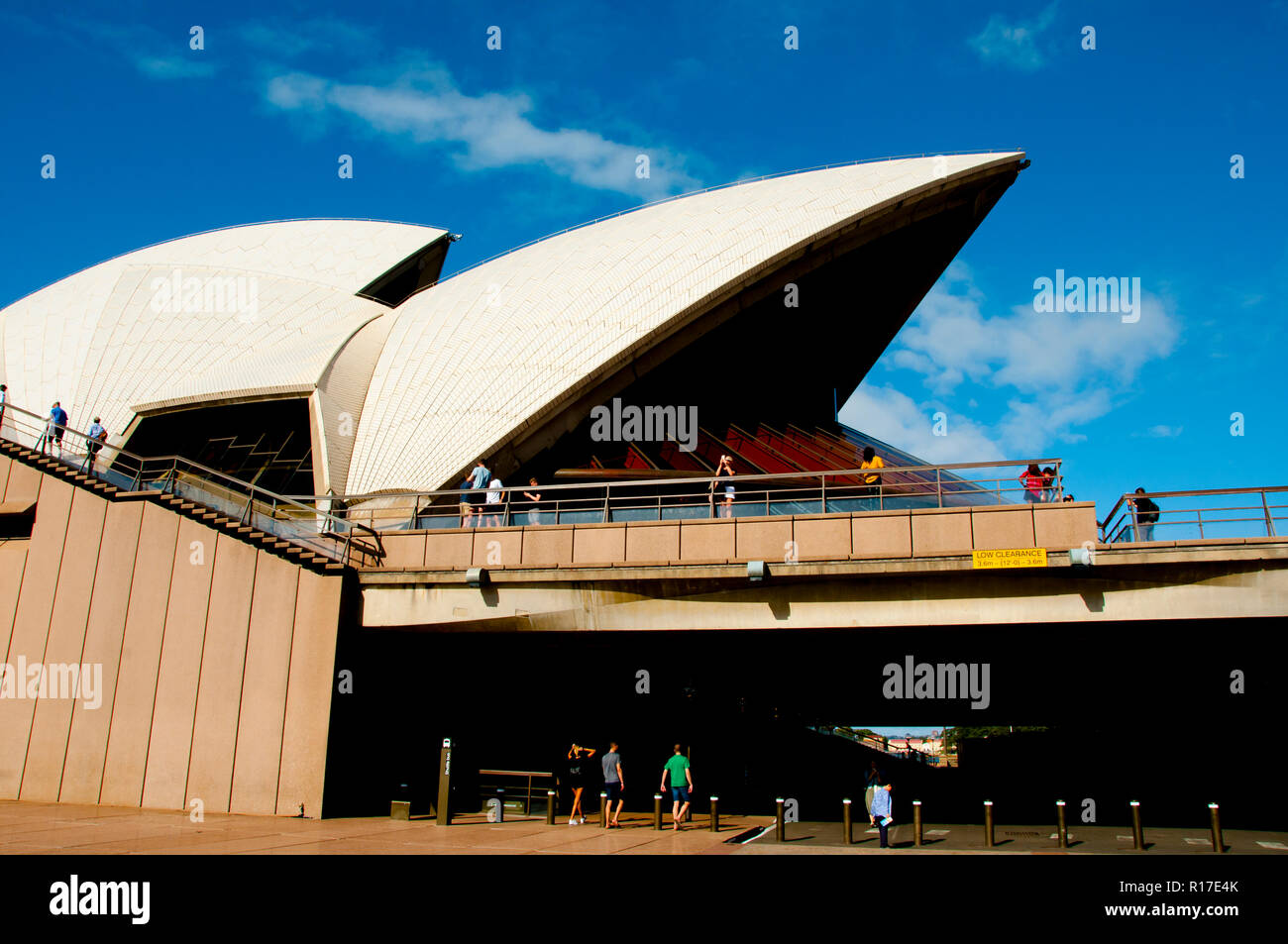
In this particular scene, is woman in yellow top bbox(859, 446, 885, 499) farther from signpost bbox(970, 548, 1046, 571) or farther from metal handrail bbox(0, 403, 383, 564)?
metal handrail bbox(0, 403, 383, 564)

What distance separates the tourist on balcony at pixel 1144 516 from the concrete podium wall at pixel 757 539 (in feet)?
2.03

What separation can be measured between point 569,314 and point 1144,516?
15492 millimetres

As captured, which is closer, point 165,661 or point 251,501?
point 165,661

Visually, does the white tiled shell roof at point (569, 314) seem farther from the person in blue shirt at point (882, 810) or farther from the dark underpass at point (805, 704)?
the person in blue shirt at point (882, 810)

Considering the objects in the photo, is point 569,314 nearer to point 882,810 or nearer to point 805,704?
point 805,704

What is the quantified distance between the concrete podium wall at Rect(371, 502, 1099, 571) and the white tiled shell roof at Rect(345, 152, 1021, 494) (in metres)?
5.15

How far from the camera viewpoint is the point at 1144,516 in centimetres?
1375

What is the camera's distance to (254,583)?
54.5 feet

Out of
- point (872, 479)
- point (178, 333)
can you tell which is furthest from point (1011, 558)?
point (178, 333)

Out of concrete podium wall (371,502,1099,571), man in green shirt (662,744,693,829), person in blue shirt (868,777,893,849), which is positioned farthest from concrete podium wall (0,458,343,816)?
person in blue shirt (868,777,893,849)

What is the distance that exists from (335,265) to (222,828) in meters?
26.0

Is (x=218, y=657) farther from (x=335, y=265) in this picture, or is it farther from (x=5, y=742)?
(x=335, y=265)
